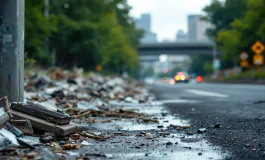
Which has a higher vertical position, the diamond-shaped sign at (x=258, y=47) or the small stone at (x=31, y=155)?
the diamond-shaped sign at (x=258, y=47)

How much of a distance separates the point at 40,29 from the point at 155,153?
14.7m

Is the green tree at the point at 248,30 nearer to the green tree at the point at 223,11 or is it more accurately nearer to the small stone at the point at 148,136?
the green tree at the point at 223,11

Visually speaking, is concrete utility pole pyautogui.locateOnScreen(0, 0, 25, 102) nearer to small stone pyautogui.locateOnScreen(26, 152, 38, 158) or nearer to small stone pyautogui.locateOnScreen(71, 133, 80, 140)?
small stone pyautogui.locateOnScreen(71, 133, 80, 140)

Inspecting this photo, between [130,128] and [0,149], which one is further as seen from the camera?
[130,128]

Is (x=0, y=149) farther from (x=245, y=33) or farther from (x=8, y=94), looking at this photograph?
(x=245, y=33)

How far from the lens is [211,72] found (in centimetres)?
8531

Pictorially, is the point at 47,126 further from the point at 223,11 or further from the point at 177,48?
the point at 177,48

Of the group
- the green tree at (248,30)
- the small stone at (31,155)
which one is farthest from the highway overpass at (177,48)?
the small stone at (31,155)

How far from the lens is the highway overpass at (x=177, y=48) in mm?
87625

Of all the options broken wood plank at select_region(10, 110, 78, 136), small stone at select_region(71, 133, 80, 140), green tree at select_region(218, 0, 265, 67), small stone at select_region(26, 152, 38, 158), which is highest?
green tree at select_region(218, 0, 265, 67)

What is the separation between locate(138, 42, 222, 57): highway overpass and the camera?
3450 inches

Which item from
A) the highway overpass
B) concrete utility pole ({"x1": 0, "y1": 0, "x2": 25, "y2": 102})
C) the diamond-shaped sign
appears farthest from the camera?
the highway overpass

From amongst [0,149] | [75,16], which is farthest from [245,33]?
[0,149]

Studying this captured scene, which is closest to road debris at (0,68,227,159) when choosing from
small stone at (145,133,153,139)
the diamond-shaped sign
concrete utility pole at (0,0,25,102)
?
small stone at (145,133,153,139)
